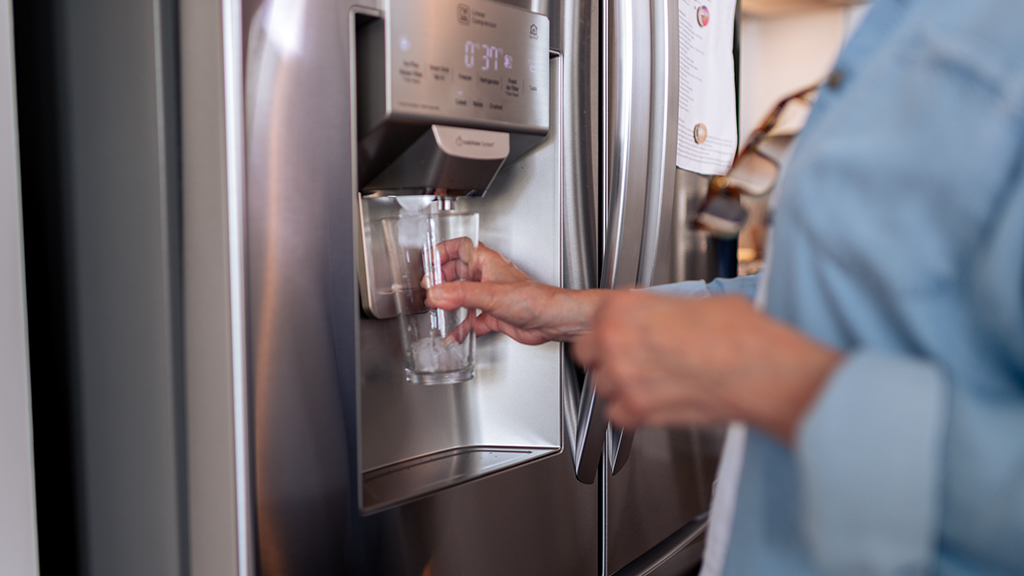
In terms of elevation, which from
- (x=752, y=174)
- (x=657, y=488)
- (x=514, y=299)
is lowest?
(x=657, y=488)

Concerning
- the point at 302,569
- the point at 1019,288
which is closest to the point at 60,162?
the point at 302,569

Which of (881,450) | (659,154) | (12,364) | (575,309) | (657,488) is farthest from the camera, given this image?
(657,488)

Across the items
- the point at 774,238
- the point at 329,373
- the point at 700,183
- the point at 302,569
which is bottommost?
the point at 302,569

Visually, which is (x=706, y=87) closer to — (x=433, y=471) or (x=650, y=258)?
(x=650, y=258)

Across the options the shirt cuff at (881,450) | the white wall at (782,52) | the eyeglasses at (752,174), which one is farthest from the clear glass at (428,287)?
the white wall at (782,52)

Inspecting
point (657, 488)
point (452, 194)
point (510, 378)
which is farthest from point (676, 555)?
point (452, 194)

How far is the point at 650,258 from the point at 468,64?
1.34ft

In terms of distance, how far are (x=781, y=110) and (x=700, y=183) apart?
651 mm

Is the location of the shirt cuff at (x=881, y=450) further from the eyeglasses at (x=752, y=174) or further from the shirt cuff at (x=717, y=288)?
the shirt cuff at (x=717, y=288)

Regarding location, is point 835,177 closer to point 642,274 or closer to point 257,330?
point 257,330

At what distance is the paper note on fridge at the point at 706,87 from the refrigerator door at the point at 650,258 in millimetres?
73

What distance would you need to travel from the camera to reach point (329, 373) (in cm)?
65

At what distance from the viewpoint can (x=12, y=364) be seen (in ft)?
2.49

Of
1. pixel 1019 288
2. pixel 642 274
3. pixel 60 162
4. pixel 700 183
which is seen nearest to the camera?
pixel 1019 288
